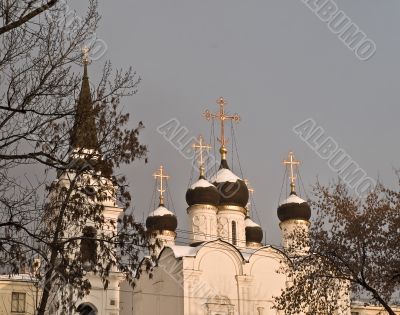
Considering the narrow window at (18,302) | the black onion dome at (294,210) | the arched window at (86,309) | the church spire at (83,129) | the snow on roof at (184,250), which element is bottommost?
the arched window at (86,309)

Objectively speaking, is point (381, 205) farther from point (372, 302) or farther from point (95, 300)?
point (95, 300)

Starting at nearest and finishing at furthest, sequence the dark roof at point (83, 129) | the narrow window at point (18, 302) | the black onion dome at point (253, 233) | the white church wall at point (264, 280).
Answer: the dark roof at point (83, 129) → the narrow window at point (18, 302) → the white church wall at point (264, 280) → the black onion dome at point (253, 233)

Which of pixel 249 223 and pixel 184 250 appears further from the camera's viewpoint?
pixel 249 223

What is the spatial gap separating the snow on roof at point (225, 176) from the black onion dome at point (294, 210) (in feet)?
13.2

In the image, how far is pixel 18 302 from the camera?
3416 cm

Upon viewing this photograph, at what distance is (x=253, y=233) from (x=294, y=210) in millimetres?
5280

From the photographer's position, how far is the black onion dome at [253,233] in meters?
45.6

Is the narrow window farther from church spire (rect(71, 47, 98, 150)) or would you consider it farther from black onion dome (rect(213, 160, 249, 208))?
church spire (rect(71, 47, 98, 150))

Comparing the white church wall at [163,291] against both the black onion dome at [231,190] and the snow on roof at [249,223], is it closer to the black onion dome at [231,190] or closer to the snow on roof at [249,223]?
the black onion dome at [231,190]

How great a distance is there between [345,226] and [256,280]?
54.3ft

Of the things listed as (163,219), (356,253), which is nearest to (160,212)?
(163,219)

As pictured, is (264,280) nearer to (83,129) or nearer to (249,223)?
(249,223)

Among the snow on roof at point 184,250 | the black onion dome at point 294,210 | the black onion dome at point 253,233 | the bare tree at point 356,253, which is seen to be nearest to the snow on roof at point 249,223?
the black onion dome at point 253,233

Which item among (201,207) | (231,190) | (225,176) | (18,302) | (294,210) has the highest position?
(225,176)
